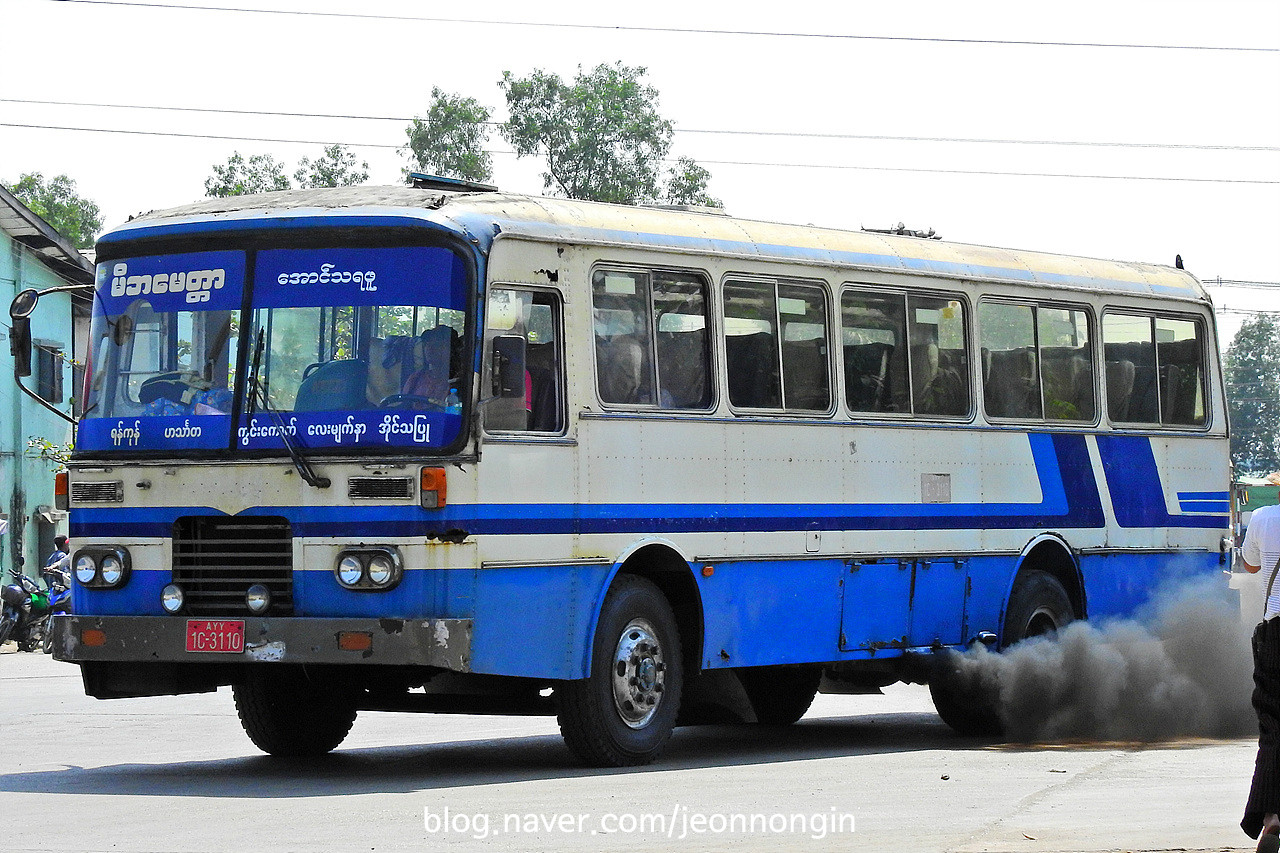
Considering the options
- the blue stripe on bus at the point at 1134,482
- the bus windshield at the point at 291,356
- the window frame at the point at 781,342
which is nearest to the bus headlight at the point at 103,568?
the bus windshield at the point at 291,356

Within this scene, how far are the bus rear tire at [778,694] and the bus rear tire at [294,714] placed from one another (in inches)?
140

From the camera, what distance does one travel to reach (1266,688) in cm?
917

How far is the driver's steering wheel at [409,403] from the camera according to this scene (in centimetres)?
1156

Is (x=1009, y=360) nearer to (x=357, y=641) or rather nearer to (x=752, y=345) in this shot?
(x=752, y=345)

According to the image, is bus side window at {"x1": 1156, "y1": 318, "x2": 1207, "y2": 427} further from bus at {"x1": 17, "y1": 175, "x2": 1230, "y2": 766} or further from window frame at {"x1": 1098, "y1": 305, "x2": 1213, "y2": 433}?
bus at {"x1": 17, "y1": 175, "x2": 1230, "y2": 766}

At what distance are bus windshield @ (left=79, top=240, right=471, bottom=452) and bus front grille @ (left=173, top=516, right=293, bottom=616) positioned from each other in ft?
1.47

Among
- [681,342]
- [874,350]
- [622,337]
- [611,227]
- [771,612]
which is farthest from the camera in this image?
[874,350]

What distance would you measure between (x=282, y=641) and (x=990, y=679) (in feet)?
18.8

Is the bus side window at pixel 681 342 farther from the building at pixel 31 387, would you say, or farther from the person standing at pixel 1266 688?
the building at pixel 31 387

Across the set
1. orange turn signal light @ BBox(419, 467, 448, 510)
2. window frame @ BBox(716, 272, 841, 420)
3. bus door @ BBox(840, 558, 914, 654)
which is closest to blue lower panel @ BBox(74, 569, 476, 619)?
orange turn signal light @ BBox(419, 467, 448, 510)

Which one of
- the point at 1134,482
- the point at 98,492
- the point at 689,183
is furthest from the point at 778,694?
the point at 689,183

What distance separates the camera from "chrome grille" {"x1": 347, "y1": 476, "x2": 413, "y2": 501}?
37.7 feet

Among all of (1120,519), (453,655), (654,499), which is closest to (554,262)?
(654,499)

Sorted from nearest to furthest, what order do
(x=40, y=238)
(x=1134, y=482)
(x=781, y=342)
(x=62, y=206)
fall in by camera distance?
(x=781, y=342) → (x=1134, y=482) → (x=40, y=238) → (x=62, y=206)
